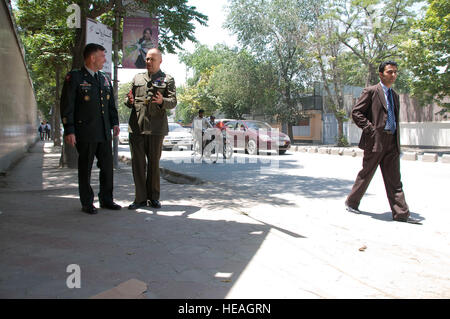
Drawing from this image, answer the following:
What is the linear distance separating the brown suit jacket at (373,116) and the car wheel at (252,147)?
12.2 m

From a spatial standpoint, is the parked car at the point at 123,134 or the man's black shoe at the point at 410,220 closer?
the man's black shoe at the point at 410,220

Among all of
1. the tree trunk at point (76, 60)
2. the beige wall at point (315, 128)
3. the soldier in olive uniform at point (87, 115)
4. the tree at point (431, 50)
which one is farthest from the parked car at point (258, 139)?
the beige wall at point (315, 128)

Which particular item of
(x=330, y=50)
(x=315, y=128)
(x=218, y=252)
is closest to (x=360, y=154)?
(x=330, y=50)

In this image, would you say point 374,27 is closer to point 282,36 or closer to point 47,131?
point 282,36

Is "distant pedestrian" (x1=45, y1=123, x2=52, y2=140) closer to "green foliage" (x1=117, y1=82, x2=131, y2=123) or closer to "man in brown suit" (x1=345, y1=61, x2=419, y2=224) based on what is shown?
"green foliage" (x1=117, y1=82, x2=131, y2=123)

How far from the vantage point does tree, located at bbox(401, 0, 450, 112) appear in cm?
1527

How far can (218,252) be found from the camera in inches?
129

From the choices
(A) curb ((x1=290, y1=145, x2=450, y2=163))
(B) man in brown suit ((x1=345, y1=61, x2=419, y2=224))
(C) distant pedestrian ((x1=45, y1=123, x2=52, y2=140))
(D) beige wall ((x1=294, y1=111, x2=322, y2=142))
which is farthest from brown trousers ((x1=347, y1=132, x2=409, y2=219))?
(C) distant pedestrian ((x1=45, y1=123, x2=52, y2=140))

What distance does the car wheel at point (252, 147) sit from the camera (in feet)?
56.5

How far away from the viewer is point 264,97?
94.6 ft

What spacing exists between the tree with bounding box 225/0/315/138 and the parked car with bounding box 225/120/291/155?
26.2 feet

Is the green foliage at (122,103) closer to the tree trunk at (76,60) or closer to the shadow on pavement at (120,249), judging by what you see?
the tree trunk at (76,60)

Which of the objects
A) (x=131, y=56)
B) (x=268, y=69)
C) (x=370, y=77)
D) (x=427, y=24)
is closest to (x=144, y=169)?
(x=131, y=56)

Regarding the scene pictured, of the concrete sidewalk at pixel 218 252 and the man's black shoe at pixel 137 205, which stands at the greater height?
the man's black shoe at pixel 137 205
